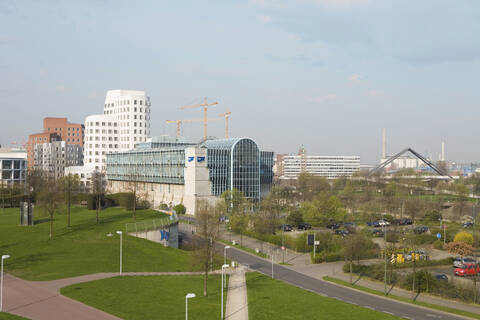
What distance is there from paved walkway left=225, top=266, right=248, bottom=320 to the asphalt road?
5.03 m

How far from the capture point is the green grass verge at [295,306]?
1286 inches

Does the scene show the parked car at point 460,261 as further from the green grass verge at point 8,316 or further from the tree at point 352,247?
the green grass verge at point 8,316

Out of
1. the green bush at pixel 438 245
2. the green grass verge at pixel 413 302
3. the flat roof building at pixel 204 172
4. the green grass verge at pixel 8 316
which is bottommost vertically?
the green grass verge at pixel 413 302

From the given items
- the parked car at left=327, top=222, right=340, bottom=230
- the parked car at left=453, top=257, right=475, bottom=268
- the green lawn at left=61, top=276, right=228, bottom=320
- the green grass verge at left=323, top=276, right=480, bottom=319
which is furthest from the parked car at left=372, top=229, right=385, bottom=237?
the green lawn at left=61, top=276, right=228, bottom=320

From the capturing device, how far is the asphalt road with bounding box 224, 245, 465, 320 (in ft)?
117

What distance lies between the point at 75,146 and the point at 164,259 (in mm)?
158728

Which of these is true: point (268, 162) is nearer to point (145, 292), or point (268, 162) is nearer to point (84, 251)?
point (84, 251)

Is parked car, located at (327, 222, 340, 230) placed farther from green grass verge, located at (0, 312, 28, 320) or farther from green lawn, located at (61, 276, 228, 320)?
green grass verge, located at (0, 312, 28, 320)

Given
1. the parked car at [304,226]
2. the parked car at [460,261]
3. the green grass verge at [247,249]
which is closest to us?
the parked car at [460,261]

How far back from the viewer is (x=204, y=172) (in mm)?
103875

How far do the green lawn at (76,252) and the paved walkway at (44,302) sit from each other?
1.79m

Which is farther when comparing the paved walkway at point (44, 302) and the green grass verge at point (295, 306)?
the green grass verge at point (295, 306)

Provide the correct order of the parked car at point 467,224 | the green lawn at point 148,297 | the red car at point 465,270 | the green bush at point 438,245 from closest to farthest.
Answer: the green lawn at point 148,297 < the red car at point 465,270 < the green bush at point 438,245 < the parked car at point 467,224

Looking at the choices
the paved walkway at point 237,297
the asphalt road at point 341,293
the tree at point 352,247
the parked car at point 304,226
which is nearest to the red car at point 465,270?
the tree at point 352,247
